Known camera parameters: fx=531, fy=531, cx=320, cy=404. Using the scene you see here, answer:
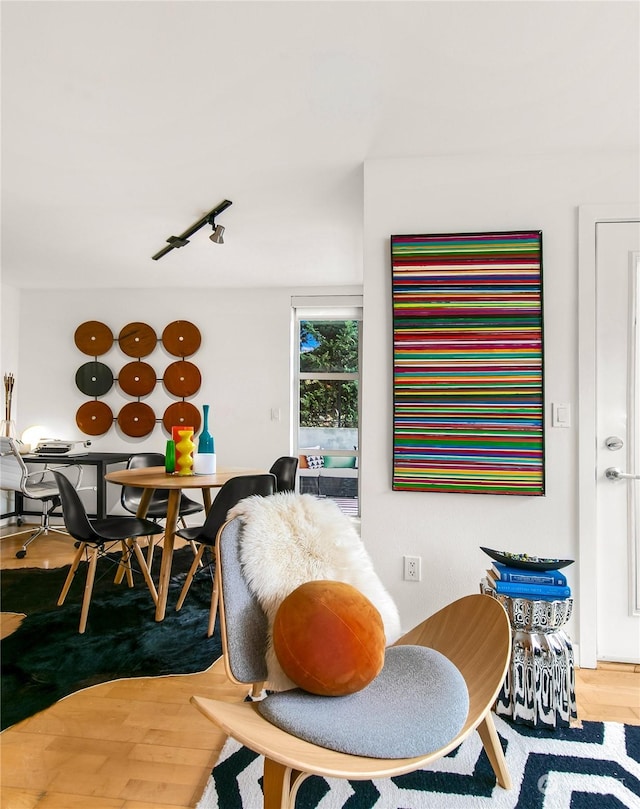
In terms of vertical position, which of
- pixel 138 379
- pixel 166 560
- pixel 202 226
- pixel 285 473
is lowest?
pixel 166 560

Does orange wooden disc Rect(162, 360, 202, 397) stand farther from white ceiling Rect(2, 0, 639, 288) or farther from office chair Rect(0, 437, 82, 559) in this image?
white ceiling Rect(2, 0, 639, 288)

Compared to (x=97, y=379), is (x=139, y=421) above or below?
below

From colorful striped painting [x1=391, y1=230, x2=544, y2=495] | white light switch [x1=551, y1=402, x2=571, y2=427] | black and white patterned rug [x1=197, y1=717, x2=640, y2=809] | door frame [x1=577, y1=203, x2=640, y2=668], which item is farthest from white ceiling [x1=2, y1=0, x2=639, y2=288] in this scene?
black and white patterned rug [x1=197, y1=717, x2=640, y2=809]

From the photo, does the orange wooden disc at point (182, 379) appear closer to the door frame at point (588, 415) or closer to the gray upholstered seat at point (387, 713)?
the door frame at point (588, 415)

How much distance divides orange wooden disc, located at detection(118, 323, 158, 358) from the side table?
4114 mm

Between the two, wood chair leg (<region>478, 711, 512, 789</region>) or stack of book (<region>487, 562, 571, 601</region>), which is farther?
stack of book (<region>487, 562, 571, 601</region>)

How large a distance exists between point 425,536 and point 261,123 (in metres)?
2.00

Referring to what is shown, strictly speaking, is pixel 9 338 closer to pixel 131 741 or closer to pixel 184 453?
pixel 184 453

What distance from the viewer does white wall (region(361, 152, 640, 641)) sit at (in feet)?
8.04

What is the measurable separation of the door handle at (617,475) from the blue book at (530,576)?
62 cm

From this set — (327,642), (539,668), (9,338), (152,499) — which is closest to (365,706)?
(327,642)

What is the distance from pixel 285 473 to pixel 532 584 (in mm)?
2087

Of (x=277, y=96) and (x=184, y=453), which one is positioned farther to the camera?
(x=184, y=453)

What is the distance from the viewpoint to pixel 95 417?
5188 mm
